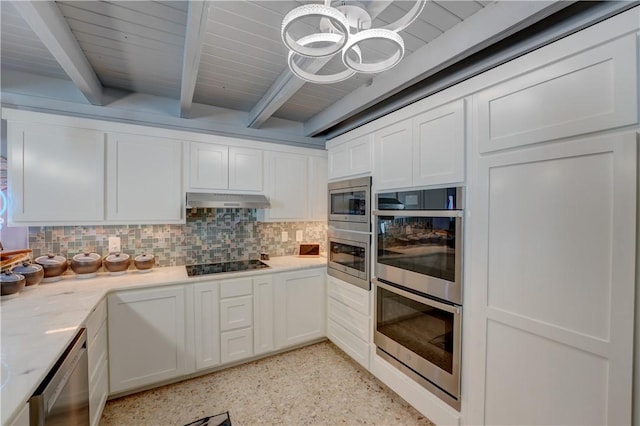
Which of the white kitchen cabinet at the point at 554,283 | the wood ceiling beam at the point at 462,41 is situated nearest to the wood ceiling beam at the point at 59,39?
the wood ceiling beam at the point at 462,41

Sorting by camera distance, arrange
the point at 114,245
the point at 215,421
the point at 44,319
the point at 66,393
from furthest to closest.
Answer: the point at 114,245 < the point at 215,421 < the point at 44,319 < the point at 66,393

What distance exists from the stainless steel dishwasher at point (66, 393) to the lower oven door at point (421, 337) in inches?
74.5

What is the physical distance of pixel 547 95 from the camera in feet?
4.19

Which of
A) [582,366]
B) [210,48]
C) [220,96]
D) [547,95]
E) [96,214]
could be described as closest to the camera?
[582,366]

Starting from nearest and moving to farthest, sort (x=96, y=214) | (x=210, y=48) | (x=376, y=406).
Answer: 1. (x=210, y=48)
2. (x=376, y=406)
3. (x=96, y=214)

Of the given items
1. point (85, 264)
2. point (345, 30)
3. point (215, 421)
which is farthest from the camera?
point (85, 264)

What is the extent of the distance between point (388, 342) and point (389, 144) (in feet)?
5.11

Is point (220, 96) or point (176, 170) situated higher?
point (220, 96)

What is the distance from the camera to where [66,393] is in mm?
1211

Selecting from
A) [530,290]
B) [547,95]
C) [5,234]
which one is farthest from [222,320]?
[547,95]

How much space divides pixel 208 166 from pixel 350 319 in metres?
2.02

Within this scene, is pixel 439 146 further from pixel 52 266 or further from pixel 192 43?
pixel 52 266

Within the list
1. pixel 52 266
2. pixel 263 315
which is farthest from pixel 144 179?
pixel 263 315

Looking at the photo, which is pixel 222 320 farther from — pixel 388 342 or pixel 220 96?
pixel 220 96
